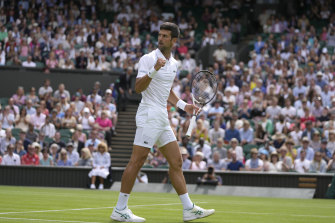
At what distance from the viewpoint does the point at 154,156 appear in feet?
68.6

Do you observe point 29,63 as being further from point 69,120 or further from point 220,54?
point 220,54

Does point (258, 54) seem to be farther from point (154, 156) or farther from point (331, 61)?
point (154, 156)

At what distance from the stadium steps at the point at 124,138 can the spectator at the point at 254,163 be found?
486 cm

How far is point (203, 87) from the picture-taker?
908 centimetres

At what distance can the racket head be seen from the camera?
8961 mm

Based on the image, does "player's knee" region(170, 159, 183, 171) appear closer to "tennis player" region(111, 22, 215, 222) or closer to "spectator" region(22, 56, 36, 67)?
"tennis player" region(111, 22, 215, 222)

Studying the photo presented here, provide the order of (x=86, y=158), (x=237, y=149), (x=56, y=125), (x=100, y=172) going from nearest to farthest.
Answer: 1. (x=237, y=149)
2. (x=100, y=172)
3. (x=86, y=158)
4. (x=56, y=125)

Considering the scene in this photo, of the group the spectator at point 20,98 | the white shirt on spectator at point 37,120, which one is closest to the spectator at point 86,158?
the white shirt on spectator at point 37,120

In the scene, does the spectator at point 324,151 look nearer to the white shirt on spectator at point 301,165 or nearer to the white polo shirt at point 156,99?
the white shirt on spectator at point 301,165

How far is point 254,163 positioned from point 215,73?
759cm

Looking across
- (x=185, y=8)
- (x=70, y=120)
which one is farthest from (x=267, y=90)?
(x=185, y=8)

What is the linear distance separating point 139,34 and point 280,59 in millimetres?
7348

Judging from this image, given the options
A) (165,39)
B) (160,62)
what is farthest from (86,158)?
(160,62)

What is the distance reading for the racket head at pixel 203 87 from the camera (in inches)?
353
